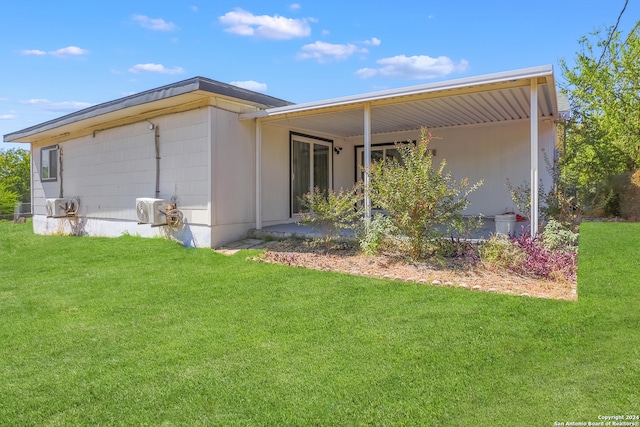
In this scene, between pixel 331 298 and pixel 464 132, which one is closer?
pixel 331 298

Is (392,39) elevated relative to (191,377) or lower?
elevated

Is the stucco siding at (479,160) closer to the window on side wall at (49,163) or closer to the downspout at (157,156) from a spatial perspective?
the downspout at (157,156)

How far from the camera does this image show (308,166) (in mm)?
10211

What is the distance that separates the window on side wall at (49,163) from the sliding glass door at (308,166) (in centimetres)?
737

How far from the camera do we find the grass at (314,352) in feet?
7.73

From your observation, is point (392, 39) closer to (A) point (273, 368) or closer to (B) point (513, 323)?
(B) point (513, 323)

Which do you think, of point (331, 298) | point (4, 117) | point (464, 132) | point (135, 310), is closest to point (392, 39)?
point (464, 132)

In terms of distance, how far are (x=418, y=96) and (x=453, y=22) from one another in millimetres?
3442

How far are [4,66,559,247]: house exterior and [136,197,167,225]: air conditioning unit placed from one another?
24 millimetres

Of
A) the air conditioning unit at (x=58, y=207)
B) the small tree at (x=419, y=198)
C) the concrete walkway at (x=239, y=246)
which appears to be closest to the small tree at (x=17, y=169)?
the air conditioning unit at (x=58, y=207)

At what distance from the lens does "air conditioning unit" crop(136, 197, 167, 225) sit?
26.3 ft

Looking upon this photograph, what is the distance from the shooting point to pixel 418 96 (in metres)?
6.41

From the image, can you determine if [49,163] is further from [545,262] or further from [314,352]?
[545,262]

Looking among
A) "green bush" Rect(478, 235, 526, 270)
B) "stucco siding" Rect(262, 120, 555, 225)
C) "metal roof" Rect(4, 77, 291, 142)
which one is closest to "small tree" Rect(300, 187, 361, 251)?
"green bush" Rect(478, 235, 526, 270)
